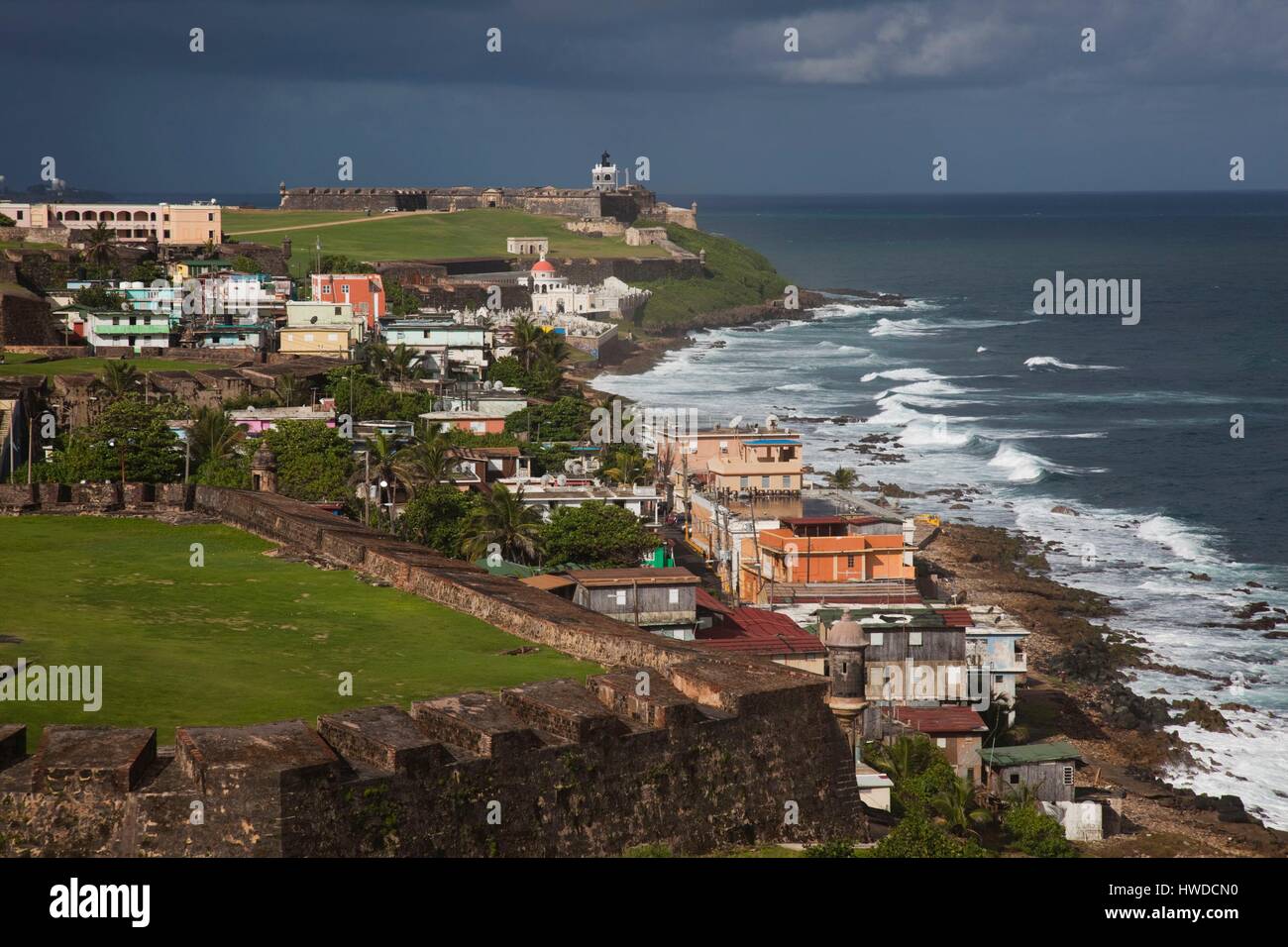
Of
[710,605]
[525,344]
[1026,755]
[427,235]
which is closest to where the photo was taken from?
[1026,755]

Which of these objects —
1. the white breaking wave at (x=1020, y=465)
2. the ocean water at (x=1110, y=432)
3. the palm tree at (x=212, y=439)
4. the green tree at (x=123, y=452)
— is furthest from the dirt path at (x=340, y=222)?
the green tree at (x=123, y=452)

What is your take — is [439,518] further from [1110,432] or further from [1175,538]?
[1110,432]

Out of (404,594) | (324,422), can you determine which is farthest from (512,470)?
(404,594)

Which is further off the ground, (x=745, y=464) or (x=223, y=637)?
(x=223, y=637)

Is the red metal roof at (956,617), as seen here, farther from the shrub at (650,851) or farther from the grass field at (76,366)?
the grass field at (76,366)

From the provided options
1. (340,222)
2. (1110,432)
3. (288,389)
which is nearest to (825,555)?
(288,389)
